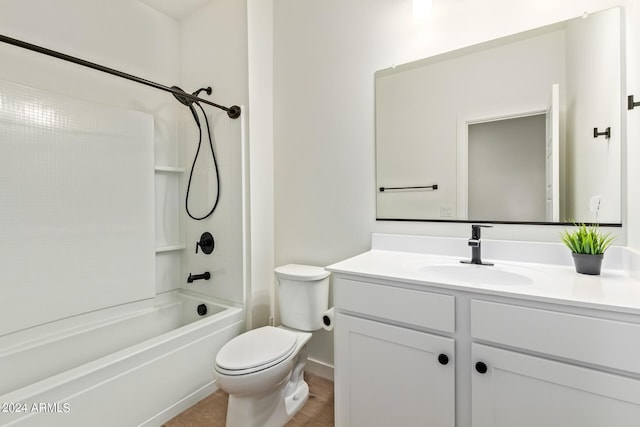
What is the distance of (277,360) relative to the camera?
137 centimetres

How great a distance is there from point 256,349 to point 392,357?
2.22 ft

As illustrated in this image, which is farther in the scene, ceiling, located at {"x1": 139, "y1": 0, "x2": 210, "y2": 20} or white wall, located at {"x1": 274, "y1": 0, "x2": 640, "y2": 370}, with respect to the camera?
ceiling, located at {"x1": 139, "y1": 0, "x2": 210, "y2": 20}

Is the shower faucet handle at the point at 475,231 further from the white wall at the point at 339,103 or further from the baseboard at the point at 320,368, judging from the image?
the baseboard at the point at 320,368

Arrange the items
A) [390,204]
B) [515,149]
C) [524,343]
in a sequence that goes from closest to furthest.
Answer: [524,343]
[515,149]
[390,204]

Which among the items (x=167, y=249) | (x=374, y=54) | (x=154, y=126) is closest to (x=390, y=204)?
(x=374, y=54)

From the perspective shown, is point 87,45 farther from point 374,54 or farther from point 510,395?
point 510,395

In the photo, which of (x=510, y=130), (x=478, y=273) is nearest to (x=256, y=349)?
(x=478, y=273)

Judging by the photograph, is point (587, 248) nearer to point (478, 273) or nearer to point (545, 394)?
point (478, 273)

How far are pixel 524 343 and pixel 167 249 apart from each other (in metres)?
2.23

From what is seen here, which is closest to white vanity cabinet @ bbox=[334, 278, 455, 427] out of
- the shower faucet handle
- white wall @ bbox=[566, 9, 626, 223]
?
the shower faucet handle

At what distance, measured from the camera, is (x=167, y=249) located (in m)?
2.21

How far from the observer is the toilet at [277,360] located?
130cm

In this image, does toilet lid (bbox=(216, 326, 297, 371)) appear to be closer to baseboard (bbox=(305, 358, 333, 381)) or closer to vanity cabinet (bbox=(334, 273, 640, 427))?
vanity cabinet (bbox=(334, 273, 640, 427))

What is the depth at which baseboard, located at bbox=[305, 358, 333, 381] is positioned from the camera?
1903mm
